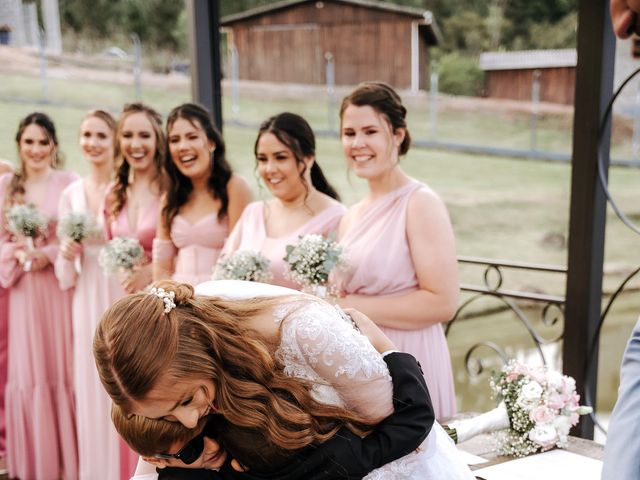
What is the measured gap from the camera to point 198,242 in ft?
11.7

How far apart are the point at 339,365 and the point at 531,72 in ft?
29.9

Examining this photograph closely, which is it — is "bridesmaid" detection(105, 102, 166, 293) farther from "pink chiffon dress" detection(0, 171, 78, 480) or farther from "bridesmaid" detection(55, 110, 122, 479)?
"pink chiffon dress" detection(0, 171, 78, 480)

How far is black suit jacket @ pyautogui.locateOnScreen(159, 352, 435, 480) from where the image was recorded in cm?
168

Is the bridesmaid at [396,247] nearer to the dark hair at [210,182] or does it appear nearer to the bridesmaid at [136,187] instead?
the dark hair at [210,182]

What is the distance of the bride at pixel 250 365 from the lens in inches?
61.3

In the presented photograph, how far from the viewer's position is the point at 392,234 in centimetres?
284

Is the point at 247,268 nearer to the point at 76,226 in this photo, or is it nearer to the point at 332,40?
the point at 76,226

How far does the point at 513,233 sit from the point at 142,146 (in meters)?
11.4

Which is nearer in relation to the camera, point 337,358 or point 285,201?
point 337,358

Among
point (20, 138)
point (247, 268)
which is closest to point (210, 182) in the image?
point (247, 268)

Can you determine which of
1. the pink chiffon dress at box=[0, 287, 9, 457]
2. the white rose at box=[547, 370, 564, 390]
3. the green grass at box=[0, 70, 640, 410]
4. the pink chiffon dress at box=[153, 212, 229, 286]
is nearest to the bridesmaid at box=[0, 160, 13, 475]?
the pink chiffon dress at box=[0, 287, 9, 457]

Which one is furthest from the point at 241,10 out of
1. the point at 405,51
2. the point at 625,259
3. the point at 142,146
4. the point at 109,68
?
the point at 142,146

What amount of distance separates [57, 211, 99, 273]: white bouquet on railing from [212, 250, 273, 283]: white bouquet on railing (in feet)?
4.09

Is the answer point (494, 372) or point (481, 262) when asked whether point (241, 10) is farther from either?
point (494, 372)
